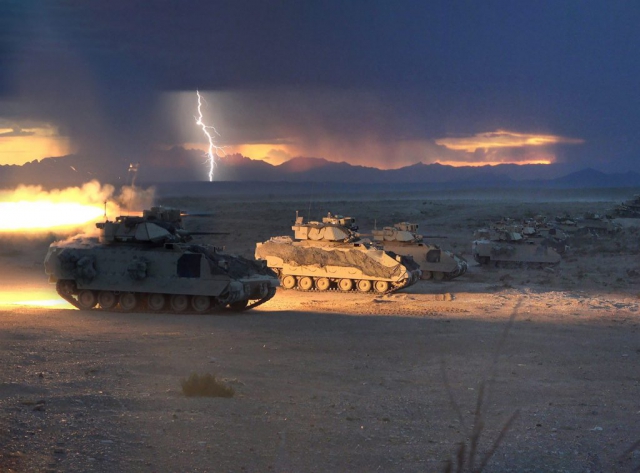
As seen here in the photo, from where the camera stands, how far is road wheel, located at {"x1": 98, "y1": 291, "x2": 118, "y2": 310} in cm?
2102

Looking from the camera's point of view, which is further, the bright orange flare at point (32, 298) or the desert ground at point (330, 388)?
the bright orange flare at point (32, 298)

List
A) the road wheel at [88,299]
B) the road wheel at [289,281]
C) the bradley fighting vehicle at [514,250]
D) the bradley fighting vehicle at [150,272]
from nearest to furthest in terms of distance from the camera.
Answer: the bradley fighting vehicle at [150,272]
the road wheel at [88,299]
the road wheel at [289,281]
the bradley fighting vehicle at [514,250]

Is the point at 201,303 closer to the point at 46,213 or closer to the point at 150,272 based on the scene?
the point at 150,272

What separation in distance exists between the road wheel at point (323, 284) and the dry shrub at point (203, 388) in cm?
1763

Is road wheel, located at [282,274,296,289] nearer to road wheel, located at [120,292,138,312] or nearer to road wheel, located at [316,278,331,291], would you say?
road wheel, located at [316,278,331,291]

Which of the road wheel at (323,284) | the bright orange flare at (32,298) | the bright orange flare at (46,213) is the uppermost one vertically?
the bright orange flare at (46,213)

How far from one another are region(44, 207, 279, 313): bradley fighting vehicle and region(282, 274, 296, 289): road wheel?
6602 mm

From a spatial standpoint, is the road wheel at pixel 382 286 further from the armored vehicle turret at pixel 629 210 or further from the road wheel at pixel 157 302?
the armored vehicle turret at pixel 629 210

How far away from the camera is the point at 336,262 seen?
27422 mm

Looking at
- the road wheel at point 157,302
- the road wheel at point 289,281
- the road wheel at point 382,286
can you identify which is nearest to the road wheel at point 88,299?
the road wheel at point 157,302

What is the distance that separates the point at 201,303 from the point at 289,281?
820 cm

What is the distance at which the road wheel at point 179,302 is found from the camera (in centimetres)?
2063

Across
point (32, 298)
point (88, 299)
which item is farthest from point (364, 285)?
point (32, 298)

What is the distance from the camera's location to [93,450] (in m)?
7.48
